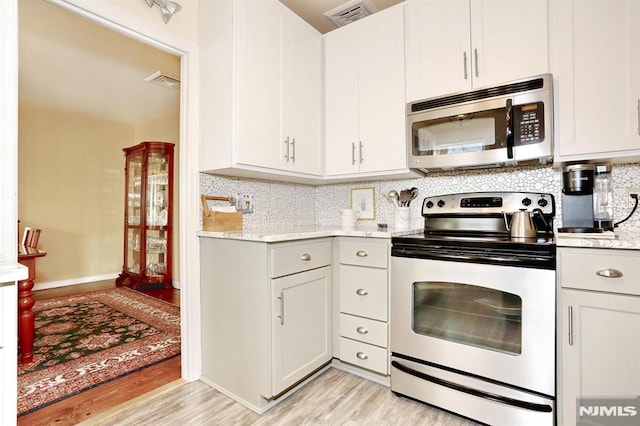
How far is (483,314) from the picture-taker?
163cm

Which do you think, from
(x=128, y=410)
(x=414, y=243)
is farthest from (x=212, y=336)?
(x=414, y=243)

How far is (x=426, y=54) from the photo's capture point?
2.06 m

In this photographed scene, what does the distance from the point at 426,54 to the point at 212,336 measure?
226 centimetres

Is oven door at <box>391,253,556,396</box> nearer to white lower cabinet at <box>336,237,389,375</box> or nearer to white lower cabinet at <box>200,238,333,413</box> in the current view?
white lower cabinet at <box>336,237,389,375</box>

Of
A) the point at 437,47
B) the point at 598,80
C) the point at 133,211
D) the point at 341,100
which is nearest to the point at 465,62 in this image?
the point at 437,47

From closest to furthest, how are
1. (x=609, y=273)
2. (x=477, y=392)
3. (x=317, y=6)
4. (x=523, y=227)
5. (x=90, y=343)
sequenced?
(x=609, y=273) < (x=477, y=392) < (x=523, y=227) < (x=317, y=6) < (x=90, y=343)

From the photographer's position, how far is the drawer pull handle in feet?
4.37

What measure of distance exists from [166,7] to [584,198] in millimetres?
2684

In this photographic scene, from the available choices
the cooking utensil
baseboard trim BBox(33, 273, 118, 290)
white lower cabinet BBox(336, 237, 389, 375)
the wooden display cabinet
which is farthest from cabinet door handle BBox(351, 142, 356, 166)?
baseboard trim BBox(33, 273, 118, 290)

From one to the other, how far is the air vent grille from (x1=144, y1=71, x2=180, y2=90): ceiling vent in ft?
8.79

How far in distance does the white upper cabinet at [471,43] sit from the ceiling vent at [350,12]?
16.6 inches

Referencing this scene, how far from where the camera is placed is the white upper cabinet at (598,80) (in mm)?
1542

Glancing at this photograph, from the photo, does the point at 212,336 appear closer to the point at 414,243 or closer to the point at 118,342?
the point at 118,342

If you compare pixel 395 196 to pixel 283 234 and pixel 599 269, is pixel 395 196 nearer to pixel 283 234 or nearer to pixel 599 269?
pixel 283 234
